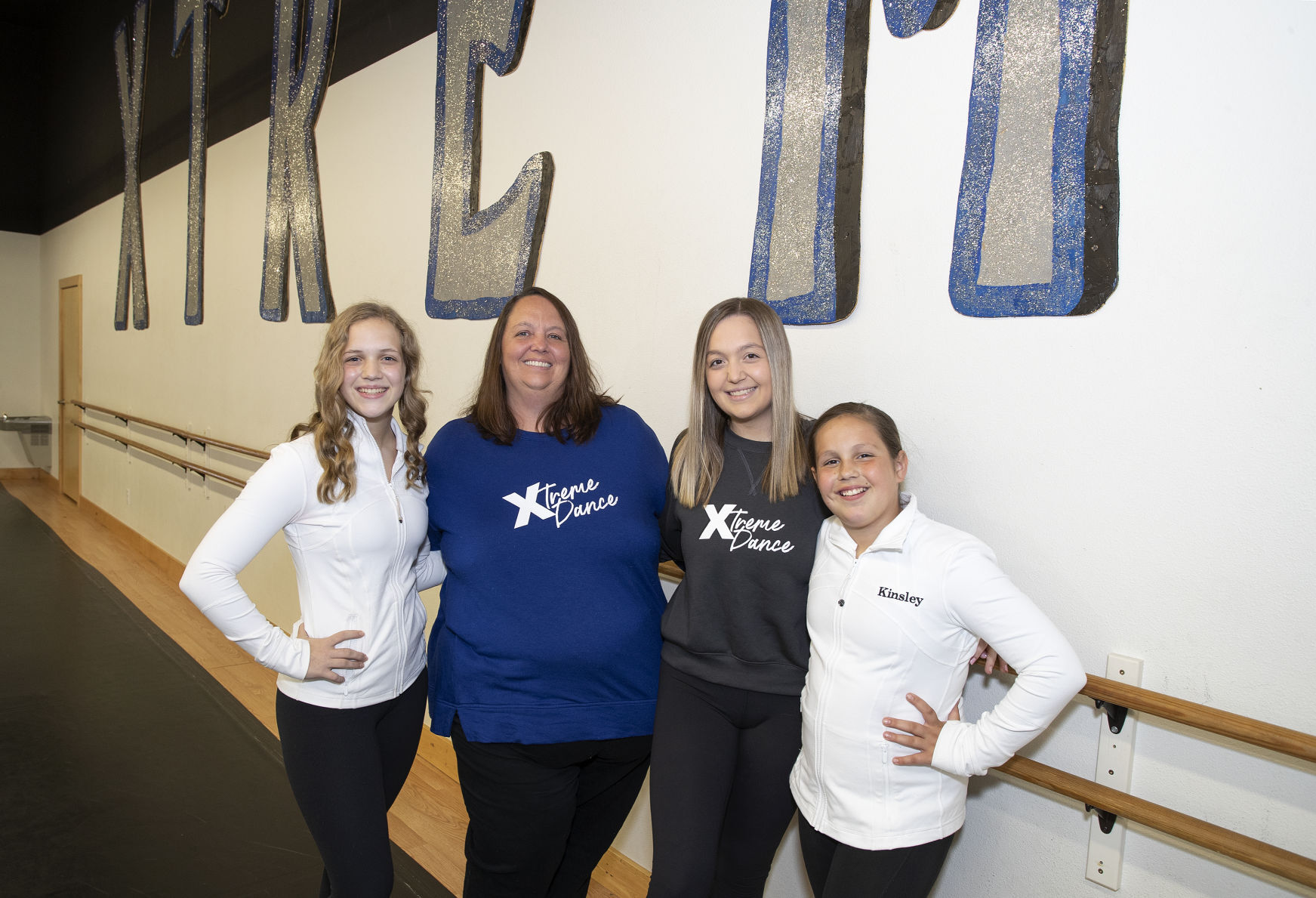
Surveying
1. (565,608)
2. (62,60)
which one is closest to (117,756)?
(565,608)

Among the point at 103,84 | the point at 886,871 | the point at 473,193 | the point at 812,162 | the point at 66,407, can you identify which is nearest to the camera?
the point at 886,871

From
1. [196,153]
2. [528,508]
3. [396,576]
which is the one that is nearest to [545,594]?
[528,508]

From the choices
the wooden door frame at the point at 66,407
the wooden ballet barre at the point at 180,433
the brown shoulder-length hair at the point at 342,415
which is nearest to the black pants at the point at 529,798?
the brown shoulder-length hair at the point at 342,415

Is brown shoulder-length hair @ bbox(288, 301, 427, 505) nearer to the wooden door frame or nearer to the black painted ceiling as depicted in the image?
the black painted ceiling

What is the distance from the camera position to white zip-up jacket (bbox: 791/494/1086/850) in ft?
Result: 4.26

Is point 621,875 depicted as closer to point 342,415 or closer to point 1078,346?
point 342,415

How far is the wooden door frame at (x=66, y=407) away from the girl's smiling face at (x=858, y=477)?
347 inches

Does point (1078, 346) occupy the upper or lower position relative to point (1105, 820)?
upper

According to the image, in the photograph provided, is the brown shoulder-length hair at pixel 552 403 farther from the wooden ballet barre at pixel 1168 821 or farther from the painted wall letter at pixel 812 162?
the wooden ballet barre at pixel 1168 821

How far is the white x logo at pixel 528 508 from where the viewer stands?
5.39 ft

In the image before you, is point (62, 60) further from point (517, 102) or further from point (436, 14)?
point (517, 102)

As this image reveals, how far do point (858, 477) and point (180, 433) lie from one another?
16.8ft

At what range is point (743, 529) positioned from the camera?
→ 1.59 m

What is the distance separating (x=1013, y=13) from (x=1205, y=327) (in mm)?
657
